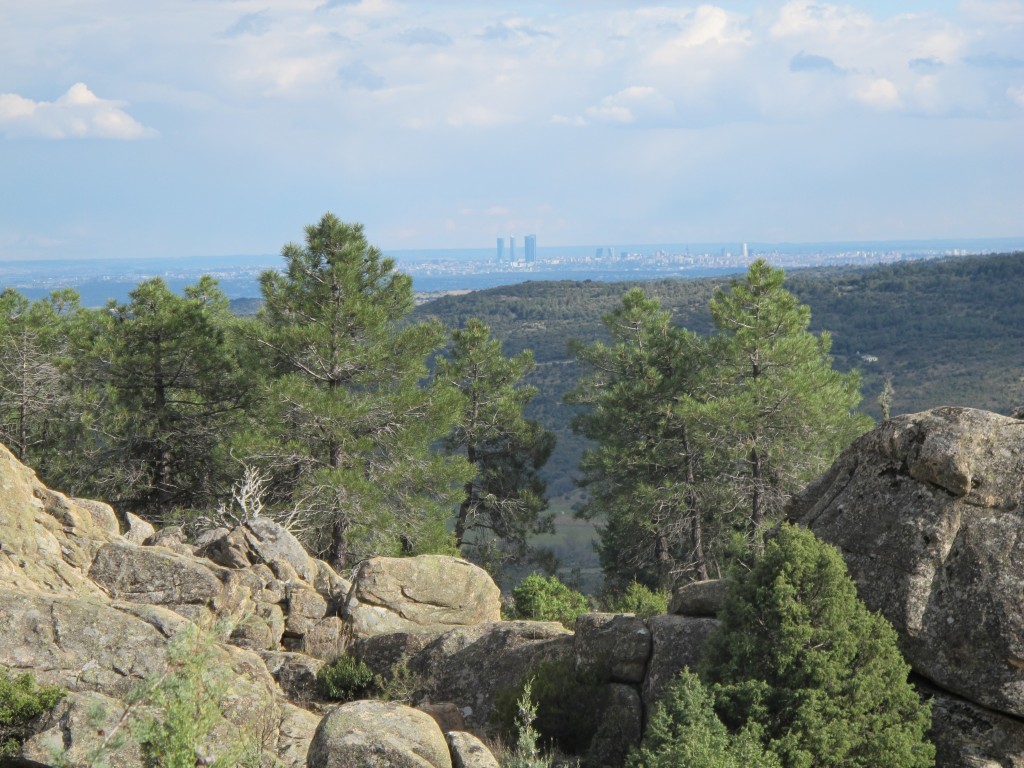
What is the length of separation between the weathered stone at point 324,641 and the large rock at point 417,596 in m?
0.25

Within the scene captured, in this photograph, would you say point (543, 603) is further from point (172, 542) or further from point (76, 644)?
point (76, 644)

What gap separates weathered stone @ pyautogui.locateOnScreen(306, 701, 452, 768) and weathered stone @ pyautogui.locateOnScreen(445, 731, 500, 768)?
95 millimetres

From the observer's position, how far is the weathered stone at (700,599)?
1221cm

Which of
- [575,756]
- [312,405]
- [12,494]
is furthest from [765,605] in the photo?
[312,405]

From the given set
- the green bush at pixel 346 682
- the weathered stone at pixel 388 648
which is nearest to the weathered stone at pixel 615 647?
the weathered stone at pixel 388 648

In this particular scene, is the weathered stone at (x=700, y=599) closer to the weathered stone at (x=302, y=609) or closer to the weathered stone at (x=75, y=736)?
the weathered stone at (x=302, y=609)

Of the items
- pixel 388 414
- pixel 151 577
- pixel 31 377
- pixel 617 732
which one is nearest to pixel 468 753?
pixel 617 732

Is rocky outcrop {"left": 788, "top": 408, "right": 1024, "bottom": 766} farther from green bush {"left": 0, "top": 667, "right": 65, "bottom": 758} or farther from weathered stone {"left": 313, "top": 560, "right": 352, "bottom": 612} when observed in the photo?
green bush {"left": 0, "top": 667, "right": 65, "bottom": 758}

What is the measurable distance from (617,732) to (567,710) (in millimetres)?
702

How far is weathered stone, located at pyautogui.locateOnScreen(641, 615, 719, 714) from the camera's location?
11523 millimetres

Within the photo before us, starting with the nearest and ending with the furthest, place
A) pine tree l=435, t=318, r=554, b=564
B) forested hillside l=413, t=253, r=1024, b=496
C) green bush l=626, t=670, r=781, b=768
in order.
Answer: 1. green bush l=626, t=670, r=781, b=768
2. pine tree l=435, t=318, r=554, b=564
3. forested hillside l=413, t=253, r=1024, b=496

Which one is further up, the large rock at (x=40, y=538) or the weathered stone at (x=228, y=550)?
the large rock at (x=40, y=538)

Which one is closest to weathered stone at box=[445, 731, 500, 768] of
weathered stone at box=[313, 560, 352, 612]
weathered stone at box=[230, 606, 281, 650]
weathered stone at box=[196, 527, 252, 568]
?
weathered stone at box=[230, 606, 281, 650]

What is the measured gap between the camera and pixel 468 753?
973 centimetres
